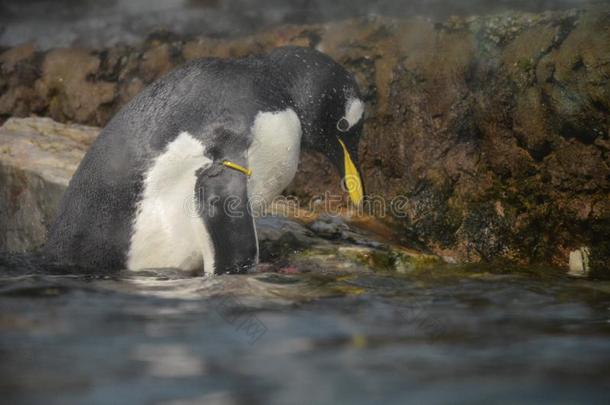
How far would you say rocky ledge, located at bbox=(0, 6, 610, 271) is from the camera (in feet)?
13.6

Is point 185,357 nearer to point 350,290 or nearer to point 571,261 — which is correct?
point 350,290

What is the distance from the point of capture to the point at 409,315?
2.53 metres

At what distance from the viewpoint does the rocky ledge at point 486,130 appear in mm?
4145

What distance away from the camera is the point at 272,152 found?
357cm

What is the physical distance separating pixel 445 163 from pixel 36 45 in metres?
3.32

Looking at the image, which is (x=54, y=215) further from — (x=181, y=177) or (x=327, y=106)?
(x=327, y=106)

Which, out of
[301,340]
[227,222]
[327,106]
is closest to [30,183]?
[227,222]

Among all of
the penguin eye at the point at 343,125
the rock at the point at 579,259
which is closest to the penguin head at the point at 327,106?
the penguin eye at the point at 343,125

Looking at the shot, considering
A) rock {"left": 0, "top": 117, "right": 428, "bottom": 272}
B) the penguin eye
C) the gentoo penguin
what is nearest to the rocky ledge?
rock {"left": 0, "top": 117, "right": 428, "bottom": 272}

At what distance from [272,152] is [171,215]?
1.68 ft

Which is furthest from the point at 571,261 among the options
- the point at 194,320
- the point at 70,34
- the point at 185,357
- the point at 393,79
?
the point at 70,34

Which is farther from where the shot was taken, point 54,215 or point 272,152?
point 54,215

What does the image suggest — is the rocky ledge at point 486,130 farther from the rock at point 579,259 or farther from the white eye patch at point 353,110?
the white eye patch at point 353,110

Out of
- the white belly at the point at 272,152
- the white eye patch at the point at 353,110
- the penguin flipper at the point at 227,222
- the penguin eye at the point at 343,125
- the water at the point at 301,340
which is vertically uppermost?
the white eye patch at the point at 353,110
